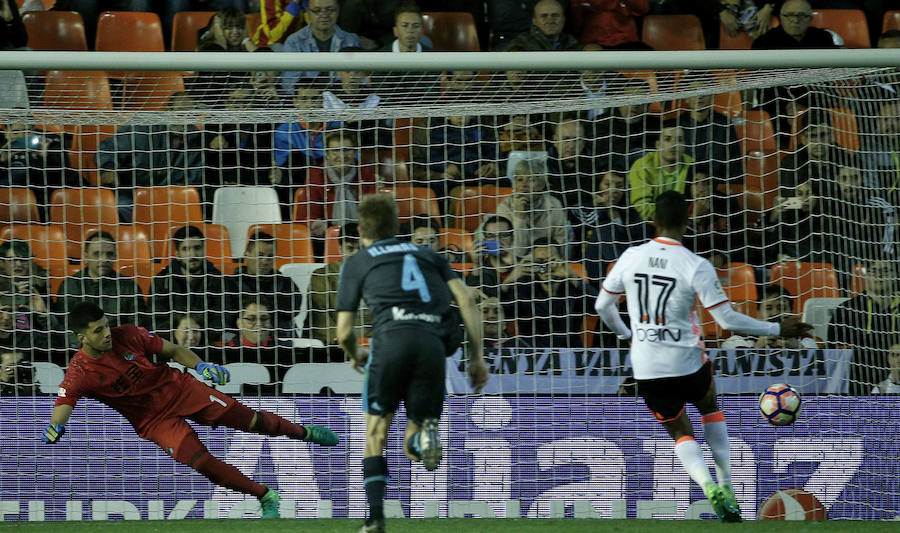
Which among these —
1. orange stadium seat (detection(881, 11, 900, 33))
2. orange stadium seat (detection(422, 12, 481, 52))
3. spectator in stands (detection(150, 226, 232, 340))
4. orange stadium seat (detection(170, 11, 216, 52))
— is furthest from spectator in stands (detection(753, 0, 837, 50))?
spectator in stands (detection(150, 226, 232, 340))

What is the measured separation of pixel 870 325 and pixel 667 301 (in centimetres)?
200

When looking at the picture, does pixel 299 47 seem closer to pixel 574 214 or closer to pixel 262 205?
pixel 262 205

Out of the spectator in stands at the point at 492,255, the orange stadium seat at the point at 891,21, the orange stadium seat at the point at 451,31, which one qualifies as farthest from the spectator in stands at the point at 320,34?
the orange stadium seat at the point at 891,21

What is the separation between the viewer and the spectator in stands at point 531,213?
7.24m

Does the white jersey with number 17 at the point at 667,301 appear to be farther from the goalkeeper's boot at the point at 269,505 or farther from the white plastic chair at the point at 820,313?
the goalkeeper's boot at the point at 269,505

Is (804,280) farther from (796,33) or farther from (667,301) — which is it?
(796,33)

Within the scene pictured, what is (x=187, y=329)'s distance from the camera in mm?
7270

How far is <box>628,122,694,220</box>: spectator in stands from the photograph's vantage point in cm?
739

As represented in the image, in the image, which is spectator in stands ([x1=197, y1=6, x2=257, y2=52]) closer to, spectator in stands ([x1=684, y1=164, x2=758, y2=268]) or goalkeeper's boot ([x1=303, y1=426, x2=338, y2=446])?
goalkeeper's boot ([x1=303, y1=426, x2=338, y2=446])

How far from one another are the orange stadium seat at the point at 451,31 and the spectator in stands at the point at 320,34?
1024mm

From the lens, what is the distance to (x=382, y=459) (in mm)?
4664

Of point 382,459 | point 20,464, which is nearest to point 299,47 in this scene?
point 20,464

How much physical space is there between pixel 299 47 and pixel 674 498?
4.94m

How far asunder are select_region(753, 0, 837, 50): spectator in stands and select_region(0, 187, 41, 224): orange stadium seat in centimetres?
614
